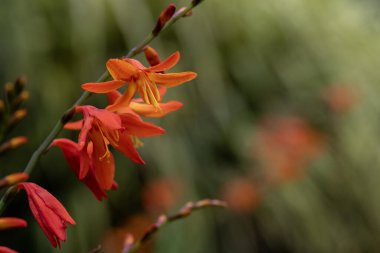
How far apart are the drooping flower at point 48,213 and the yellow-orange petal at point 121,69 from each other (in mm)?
85

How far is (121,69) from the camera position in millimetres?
398

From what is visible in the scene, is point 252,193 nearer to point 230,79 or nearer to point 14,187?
point 230,79

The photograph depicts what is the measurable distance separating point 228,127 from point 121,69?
1726mm

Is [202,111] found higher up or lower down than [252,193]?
higher up

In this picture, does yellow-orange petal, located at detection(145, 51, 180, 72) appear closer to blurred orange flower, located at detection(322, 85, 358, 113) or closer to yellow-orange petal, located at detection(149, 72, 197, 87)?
yellow-orange petal, located at detection(149, 72, 197, 87)

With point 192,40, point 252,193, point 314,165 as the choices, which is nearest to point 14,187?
point 252,193

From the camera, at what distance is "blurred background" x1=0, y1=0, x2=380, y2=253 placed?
1927mm

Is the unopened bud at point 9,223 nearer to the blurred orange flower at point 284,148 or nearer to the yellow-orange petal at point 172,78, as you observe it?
the yellow-orange petal at point 172,78

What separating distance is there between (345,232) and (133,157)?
1937 millimetres

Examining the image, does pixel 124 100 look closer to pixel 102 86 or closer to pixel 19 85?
pixel 102 86

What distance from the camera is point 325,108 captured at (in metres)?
2.24

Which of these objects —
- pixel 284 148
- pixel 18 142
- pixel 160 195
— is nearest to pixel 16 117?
pixel 18 142

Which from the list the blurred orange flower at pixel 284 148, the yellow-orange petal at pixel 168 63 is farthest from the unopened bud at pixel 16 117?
the blurred orange flower at pixel 284 148

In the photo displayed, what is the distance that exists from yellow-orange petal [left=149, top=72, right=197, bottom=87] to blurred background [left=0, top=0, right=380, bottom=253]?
1.32 m
